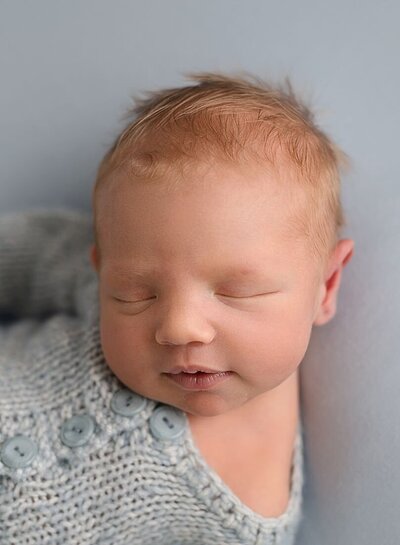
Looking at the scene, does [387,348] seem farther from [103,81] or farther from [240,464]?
[103,81]

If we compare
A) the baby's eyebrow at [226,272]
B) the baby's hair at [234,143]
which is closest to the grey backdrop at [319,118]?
the baby's hair at [234,143]

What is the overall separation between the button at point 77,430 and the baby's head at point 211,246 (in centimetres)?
9

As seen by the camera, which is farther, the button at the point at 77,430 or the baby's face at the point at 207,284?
the button at the point at 77,430

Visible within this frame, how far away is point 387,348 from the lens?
125 cm

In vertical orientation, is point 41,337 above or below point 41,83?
below

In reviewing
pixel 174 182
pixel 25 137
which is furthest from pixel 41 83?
pixel 174 182

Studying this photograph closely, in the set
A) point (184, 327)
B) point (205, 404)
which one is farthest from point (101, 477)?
point (184, 327)

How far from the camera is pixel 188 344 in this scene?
1.04 metres

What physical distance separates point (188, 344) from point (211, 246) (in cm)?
14

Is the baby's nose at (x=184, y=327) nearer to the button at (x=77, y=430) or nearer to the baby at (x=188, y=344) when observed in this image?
the baby at (x=188, y=344)

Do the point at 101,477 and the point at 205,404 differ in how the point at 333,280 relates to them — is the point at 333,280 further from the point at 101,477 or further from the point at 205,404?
the point at 101,477

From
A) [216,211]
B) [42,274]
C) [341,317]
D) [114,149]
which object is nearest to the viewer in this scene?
[216,211]

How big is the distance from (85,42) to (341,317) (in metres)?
0.77

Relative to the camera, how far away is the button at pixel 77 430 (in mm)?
1146
